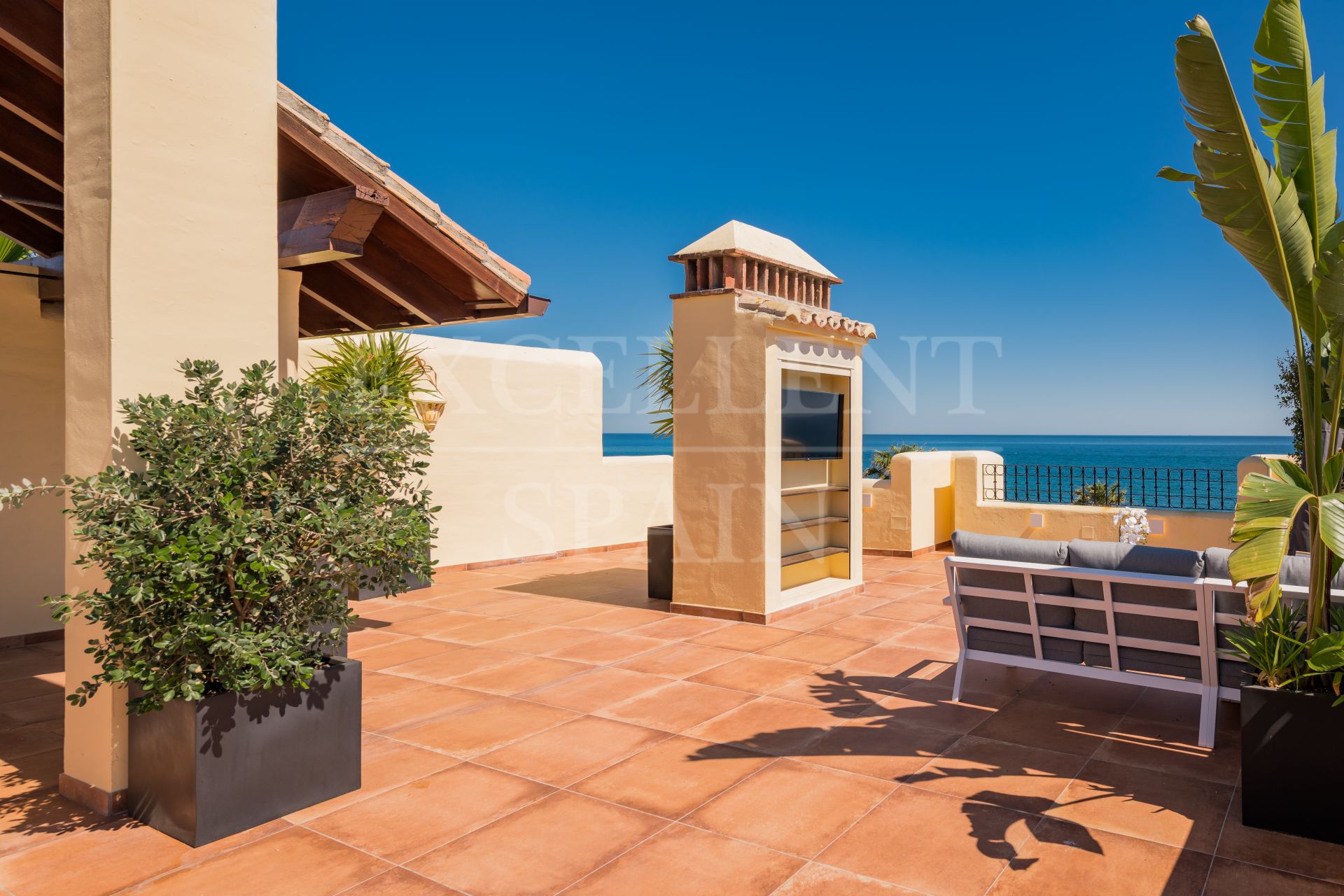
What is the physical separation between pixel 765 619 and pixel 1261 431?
12797 centimetres

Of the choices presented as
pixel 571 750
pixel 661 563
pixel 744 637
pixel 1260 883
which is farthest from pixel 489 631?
pixel 1260 883

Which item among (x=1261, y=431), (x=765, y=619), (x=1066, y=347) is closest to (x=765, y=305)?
(x=765, y=619)

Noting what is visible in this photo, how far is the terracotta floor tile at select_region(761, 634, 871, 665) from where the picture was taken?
5551 mm

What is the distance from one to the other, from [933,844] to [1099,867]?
1.75ft

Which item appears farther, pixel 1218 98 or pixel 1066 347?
pixel 1066 347

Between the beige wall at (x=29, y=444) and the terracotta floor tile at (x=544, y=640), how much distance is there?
3676 mm

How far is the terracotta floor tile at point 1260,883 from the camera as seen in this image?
8.13ft

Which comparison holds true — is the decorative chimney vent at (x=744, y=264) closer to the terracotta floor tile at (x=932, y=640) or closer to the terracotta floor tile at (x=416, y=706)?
the terracotta floor tile at (x=932, y=640)

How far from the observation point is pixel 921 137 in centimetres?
2400

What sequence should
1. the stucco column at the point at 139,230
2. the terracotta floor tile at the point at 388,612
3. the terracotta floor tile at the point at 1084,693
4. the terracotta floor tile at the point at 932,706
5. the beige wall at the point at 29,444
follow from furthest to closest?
1. the terracotta floor tile at the point at 388,612
2. the beige wall at the point at 29,444
3. the terracotta floor tile at the point at 1084,693
4. the terracotta floor tile at the point at 932,706
5. the stucco column at the point at 139,230

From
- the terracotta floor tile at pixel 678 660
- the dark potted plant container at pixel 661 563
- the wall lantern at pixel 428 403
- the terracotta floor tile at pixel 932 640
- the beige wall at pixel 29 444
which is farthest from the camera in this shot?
the wall lantern at pixel 428 403

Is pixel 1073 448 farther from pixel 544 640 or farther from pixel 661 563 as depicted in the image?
pixel 544 640

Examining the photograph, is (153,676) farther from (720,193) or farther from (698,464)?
(720,193)

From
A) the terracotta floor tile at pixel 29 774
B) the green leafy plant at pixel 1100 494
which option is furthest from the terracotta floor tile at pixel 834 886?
the green leafy plant at pixel 1100 494
